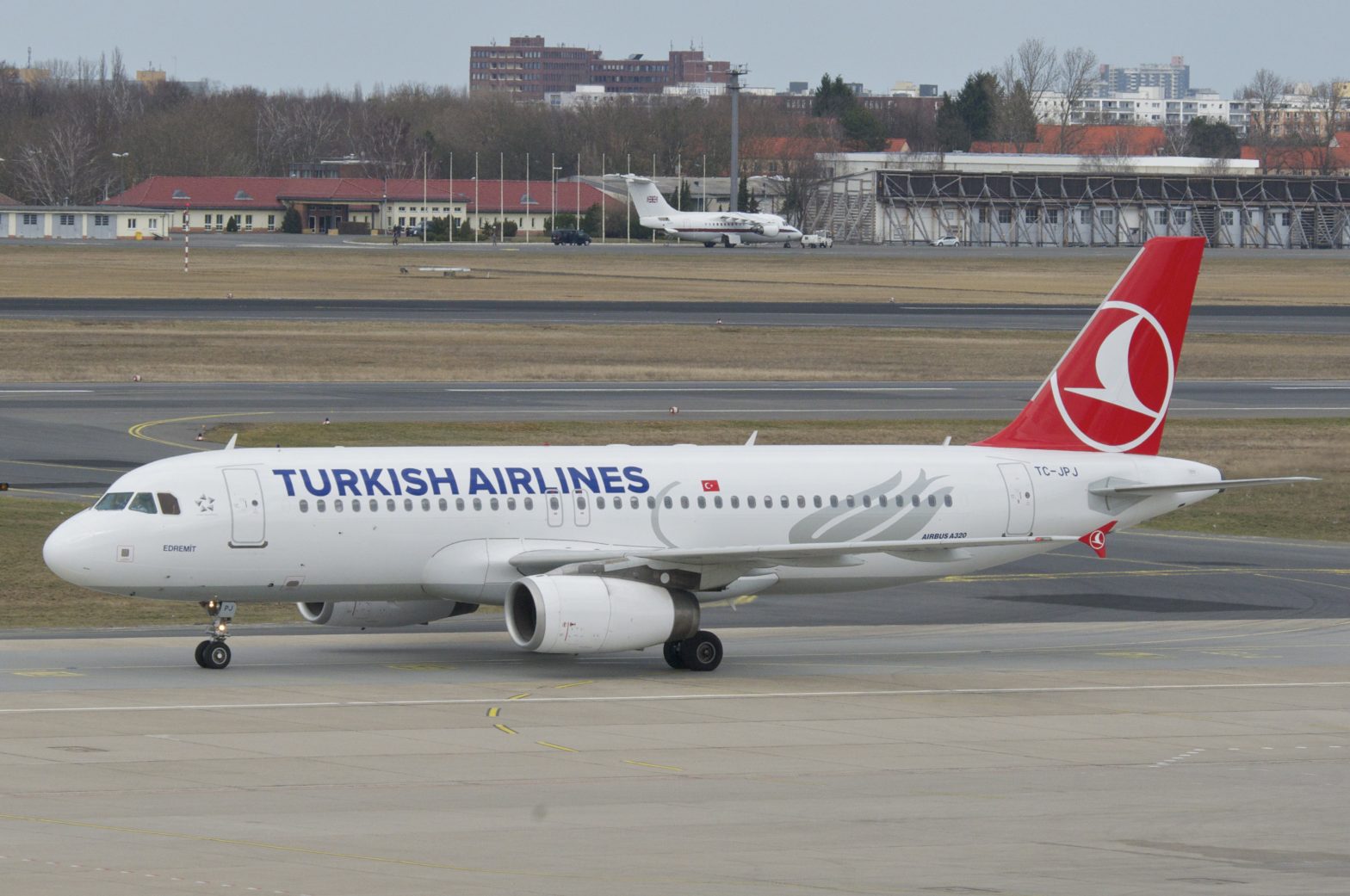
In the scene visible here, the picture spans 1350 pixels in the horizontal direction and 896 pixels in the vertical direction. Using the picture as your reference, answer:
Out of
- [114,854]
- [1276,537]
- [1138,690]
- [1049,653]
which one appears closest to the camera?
[114,854]

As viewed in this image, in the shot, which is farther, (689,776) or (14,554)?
(14,554)

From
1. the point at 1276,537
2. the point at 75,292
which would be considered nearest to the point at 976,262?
the point at 75,292

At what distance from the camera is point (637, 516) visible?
3441 centimetres

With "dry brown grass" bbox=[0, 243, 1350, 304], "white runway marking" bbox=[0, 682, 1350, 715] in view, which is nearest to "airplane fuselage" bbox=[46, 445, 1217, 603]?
"white runway marking" bbox=[0, 682, 1350, 715]

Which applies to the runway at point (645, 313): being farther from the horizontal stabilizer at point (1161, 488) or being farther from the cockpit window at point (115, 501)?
the cockpit window at point (115, 501)

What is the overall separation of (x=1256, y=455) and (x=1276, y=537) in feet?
Result: 36.5

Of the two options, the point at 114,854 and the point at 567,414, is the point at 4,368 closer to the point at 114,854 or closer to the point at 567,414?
the point at 567,414

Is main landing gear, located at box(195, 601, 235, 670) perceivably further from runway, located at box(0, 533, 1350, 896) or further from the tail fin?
the tail fin

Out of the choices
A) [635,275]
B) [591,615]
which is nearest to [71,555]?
[591,615]

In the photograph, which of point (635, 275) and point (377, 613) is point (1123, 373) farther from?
point (635, 275)

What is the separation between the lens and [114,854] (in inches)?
781

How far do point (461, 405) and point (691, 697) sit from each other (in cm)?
4290

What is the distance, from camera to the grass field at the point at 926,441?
4875 centimetres

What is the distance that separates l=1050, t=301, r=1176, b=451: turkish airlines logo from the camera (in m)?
38.2
